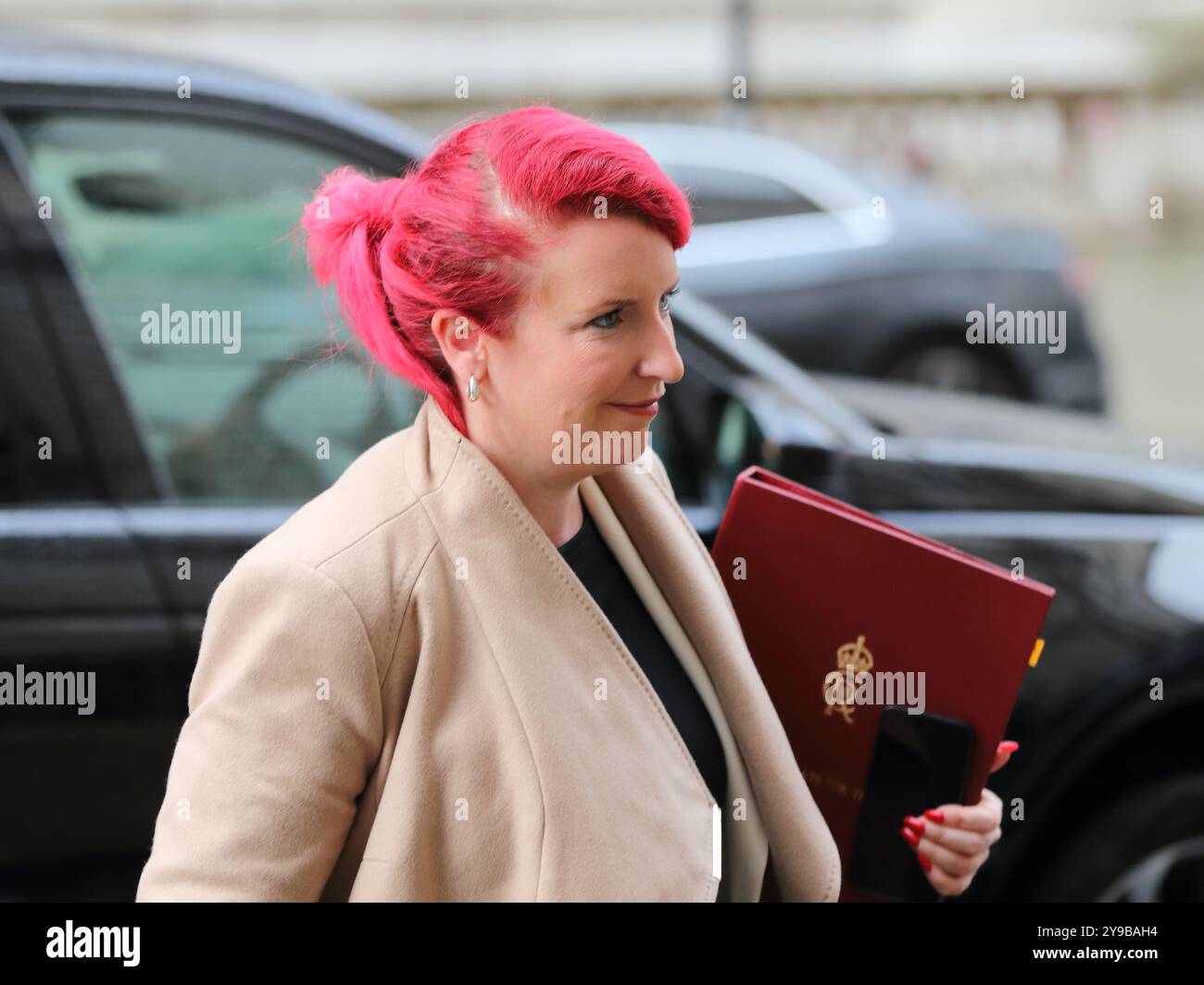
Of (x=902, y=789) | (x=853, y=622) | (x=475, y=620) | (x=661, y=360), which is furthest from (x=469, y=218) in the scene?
(x=902, y=789)

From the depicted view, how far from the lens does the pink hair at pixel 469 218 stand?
149 centimetres

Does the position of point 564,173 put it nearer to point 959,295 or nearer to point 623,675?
point 623,675

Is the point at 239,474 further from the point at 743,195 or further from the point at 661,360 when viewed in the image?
the point at 743,195

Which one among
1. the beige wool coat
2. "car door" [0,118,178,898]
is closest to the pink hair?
the beige wool coat

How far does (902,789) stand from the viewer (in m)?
1.83

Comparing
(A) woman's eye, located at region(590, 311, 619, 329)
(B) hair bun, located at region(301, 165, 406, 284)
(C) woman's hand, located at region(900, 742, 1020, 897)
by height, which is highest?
(B) hair bun, located at region(301, 165, 406, 284)

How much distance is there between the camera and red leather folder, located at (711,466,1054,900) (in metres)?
1.77

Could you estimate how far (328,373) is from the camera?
8.99 feet

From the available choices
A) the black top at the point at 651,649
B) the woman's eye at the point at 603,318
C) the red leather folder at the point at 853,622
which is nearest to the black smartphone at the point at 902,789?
the red leather folder at the point at 853,622

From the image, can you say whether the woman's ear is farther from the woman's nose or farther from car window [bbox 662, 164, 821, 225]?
car window [bbox 662, 164, 821, 225]

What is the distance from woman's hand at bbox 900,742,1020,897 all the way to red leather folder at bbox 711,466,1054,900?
3cm

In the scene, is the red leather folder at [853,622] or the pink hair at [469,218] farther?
the red leather folder at [853,622]

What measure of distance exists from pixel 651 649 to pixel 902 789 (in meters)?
0.38

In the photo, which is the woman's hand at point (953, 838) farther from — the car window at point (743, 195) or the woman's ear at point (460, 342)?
the car window at point (743, 195)
